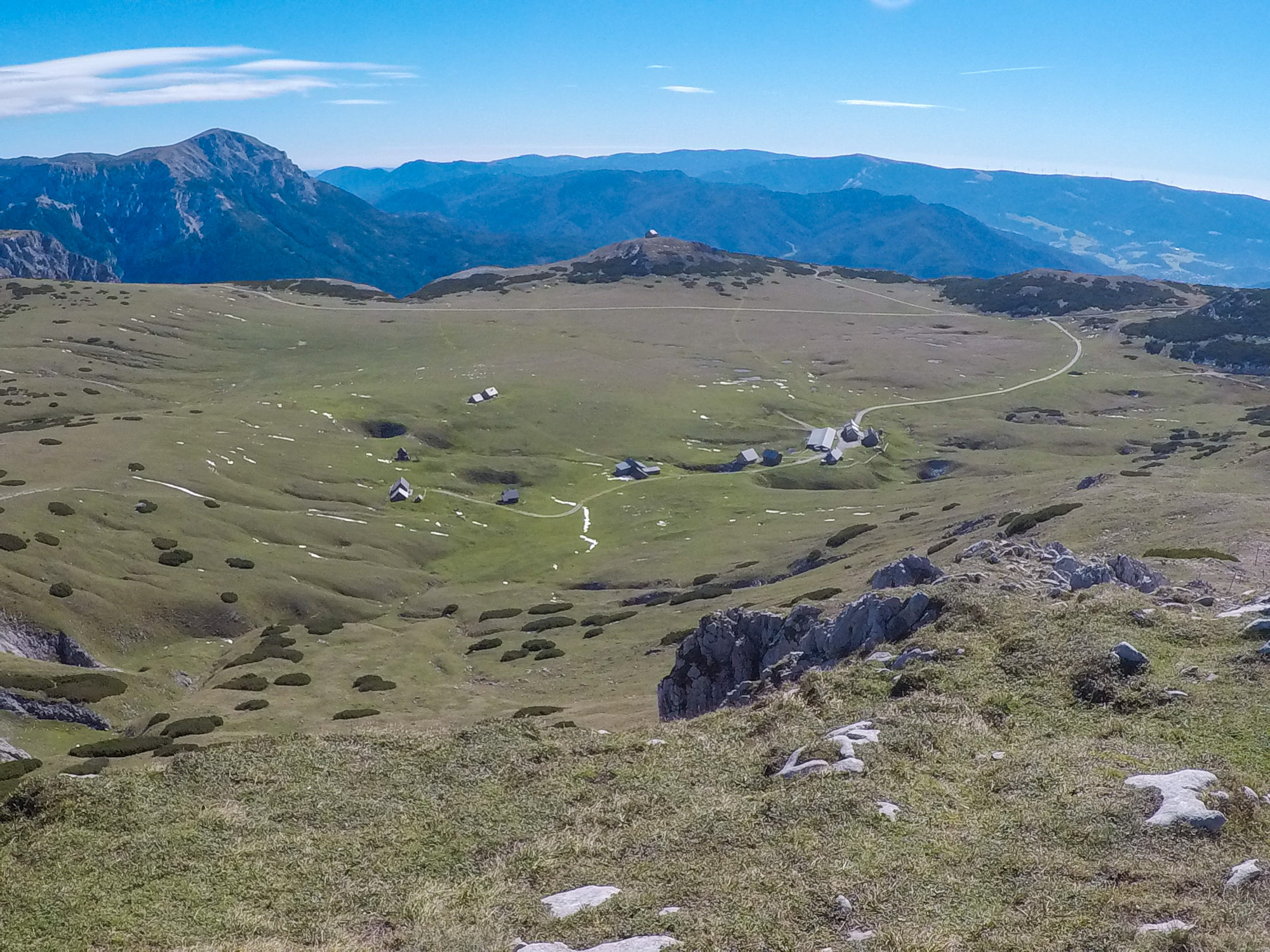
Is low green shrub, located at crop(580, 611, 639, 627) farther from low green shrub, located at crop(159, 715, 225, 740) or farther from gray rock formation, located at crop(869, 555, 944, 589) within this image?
low green shrub, located at crop(159, 715, 225, 740)

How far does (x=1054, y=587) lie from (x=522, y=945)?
28.3 m

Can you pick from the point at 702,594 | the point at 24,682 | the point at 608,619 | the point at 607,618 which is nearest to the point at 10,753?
the point at 24,682

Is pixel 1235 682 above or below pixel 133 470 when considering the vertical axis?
above

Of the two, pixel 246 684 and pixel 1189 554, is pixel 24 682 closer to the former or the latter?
pixel 246 684

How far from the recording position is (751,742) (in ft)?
91.0

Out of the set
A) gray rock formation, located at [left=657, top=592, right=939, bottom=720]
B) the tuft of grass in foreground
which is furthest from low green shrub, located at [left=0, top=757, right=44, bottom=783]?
gray rock formation, located at [left=657, top=592, right=939, bottom=720]

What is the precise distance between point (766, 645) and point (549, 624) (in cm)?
3388

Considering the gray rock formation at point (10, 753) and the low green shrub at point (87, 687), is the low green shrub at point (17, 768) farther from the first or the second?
the low green shrub at point (87, 687)

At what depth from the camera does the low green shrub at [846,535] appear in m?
85.6

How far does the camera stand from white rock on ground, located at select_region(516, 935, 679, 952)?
1636cm

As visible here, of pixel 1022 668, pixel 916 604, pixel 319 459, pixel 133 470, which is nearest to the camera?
pixel 1022 668

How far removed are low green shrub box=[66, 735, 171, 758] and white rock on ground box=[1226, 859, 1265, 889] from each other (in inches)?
1695

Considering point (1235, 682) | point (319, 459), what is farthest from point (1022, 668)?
point (319, 459)

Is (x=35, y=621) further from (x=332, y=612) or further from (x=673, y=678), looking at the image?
(x=673, y=678)
